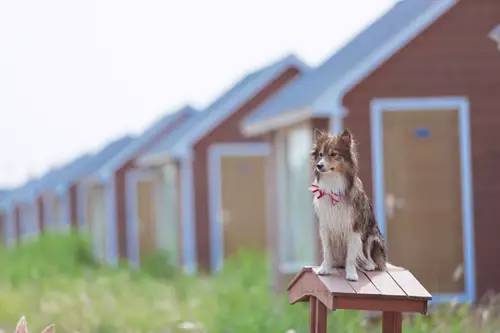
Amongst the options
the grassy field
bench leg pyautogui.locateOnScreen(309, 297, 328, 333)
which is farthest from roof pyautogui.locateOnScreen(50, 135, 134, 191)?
bench leg pyautogui.locateOnScreen(309, 297, 328, 333)

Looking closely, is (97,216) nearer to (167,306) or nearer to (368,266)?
(167,306)

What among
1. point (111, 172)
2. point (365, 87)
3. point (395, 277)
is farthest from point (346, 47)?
point (111, 172)

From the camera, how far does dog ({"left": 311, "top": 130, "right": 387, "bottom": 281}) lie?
203 inches

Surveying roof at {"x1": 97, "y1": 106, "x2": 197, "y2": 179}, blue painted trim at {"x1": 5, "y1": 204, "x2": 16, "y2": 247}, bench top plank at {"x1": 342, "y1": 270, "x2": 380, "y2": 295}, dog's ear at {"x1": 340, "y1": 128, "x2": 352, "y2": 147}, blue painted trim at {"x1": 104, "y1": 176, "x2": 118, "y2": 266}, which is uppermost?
roof at {"x1": 97, "y1": 106, "x2": 197, "y2": 179}

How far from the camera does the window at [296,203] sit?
49.1 feet

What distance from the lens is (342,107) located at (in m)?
13.4

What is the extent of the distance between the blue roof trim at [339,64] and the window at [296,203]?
460 mm

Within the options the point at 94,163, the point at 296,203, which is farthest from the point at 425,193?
the point at 94,163

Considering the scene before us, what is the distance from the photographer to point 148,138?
29.8 metres

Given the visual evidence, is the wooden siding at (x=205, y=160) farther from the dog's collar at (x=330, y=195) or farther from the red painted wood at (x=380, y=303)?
the red painted wood at (x=380, y=303)

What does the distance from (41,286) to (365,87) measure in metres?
5.08

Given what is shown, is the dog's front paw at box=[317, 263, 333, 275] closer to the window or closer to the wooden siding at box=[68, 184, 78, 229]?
the window

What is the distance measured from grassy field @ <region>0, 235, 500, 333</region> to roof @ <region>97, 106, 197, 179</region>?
1013 cm

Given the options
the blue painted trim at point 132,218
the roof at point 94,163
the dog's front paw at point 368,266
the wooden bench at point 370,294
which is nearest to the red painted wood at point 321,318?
the wooden bench at point 370,294
